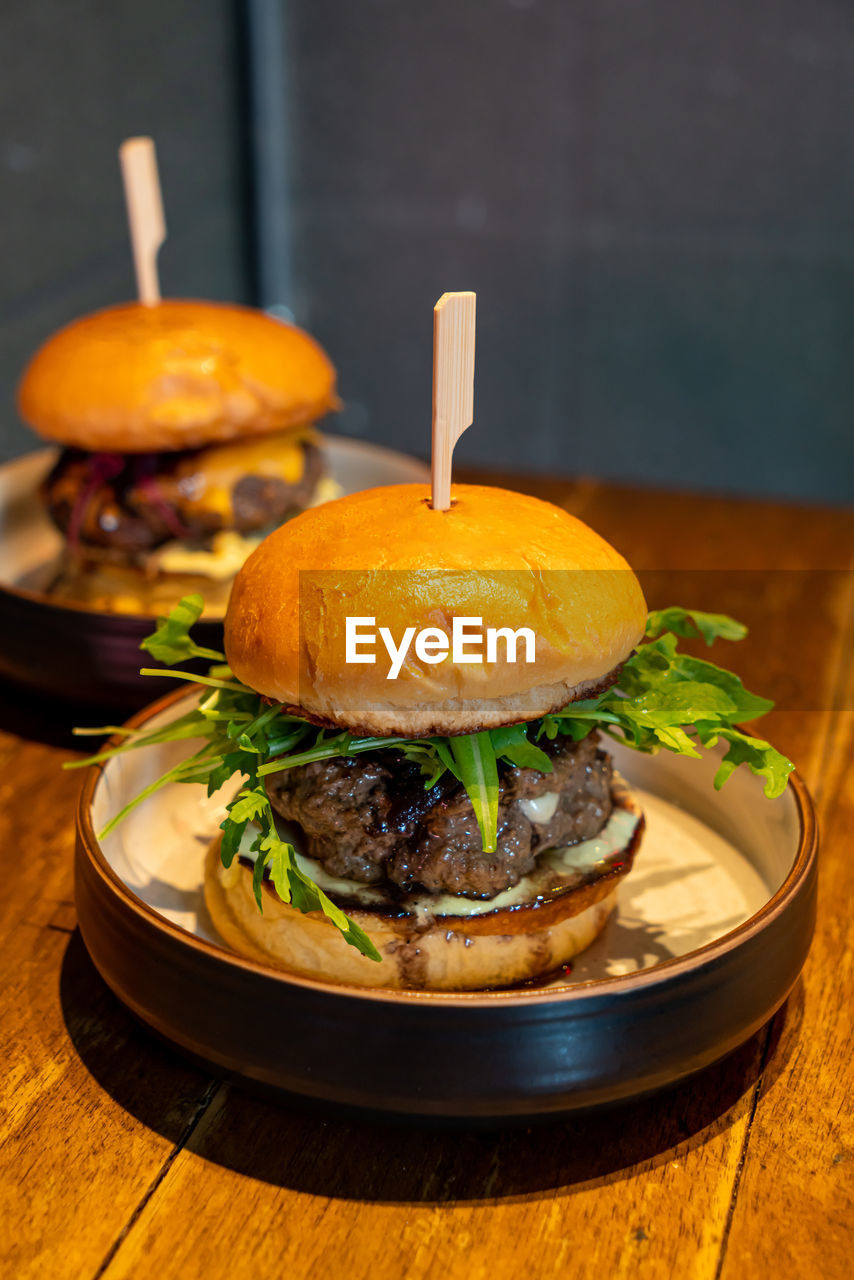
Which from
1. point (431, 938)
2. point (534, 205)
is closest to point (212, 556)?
point (431, 938)

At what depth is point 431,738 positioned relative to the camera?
1099mm

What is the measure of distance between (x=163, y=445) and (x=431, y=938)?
110cm

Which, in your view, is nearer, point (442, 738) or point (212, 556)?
point (442, 738)

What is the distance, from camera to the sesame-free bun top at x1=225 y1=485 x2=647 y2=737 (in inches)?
41.3

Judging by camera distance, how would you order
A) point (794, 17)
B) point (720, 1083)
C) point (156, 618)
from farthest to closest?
point (794, 17) < point (156, 618) < point (720, 1083)

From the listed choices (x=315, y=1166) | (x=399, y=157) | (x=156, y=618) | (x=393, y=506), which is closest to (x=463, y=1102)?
(x=315, y=1166)

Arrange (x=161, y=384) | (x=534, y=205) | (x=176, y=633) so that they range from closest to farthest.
A: 1. (x=176, y=633)
2. (x=161, y=384)
3. (x=534, y=205)

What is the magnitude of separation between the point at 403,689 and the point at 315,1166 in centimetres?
41

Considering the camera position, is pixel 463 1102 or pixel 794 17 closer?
pixel 463 1102

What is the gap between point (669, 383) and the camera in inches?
163

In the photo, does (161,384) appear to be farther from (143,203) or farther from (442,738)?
(442,738)

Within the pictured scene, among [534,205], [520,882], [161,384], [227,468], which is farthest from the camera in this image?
[534,205]

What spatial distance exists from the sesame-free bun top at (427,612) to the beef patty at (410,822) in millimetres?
97

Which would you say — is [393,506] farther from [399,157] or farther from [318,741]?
[399,157]
